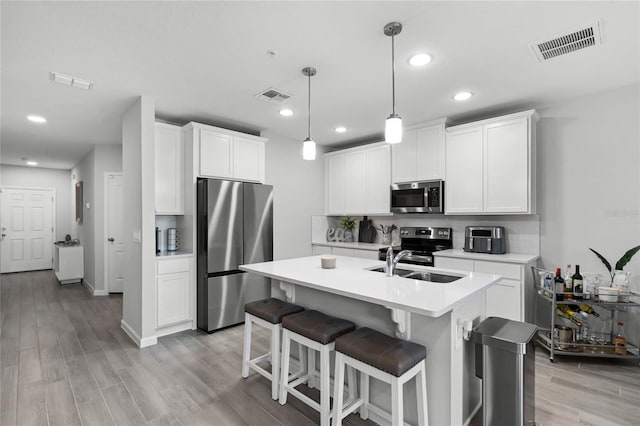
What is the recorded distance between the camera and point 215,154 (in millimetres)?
3959

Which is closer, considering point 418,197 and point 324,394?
point 324,394

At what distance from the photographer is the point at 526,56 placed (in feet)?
8.14

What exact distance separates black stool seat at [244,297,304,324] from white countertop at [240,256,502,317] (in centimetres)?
29

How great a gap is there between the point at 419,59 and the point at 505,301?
2500 millimetres

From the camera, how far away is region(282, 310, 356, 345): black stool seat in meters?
2.02

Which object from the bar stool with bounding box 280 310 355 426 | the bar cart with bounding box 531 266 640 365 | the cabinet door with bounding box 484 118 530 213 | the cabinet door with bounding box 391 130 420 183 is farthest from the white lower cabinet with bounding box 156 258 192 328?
the bar cart with bounding box 531 266 640 365

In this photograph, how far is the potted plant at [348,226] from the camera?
5470mm

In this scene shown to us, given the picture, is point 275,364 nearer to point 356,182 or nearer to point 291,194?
point 291,194

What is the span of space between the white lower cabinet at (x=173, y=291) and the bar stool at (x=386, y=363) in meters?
2.46

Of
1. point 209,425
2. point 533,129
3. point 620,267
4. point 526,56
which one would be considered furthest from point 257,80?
point 620,267

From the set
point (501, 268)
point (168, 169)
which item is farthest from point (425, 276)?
point (168, 169)

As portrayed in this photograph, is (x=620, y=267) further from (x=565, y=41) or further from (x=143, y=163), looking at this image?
(x=143, y=163)

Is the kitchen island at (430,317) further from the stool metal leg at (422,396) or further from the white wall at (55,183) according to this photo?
the white wall at (55,183)

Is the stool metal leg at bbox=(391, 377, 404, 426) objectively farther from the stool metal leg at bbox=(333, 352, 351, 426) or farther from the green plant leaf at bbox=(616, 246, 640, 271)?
the green plant leaf at bbox=(616, 246, 640, 271)
